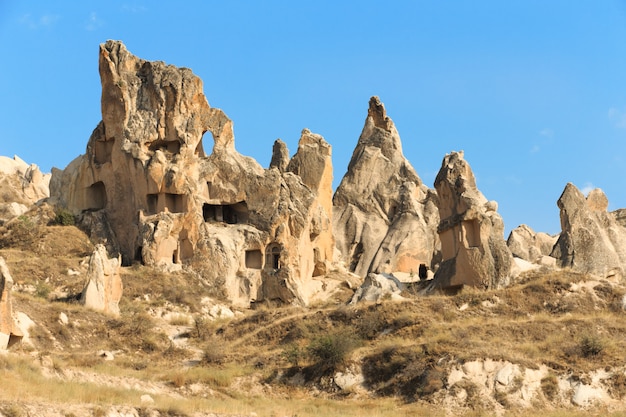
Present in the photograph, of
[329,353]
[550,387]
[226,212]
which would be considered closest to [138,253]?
[226,212]

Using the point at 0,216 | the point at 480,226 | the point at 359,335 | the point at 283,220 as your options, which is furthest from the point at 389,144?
the point at 359,335

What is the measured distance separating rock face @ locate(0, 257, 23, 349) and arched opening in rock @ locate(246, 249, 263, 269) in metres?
17.8

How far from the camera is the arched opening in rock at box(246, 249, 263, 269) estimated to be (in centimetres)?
4269

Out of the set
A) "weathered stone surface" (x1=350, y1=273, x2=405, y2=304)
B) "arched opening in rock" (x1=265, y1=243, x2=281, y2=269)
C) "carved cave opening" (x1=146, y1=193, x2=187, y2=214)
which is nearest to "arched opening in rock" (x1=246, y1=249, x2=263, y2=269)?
"arched opening in rock" (x1=265, y1=243, x2=281, y2=269)

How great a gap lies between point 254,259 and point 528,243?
19568 millimetres

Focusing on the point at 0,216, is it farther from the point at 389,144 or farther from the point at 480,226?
the point at 480,226

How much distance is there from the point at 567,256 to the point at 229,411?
24069 mm

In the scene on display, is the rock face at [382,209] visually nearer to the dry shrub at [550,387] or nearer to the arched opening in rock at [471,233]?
the arched opening in rock at [471,233]

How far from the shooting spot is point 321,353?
25047mm

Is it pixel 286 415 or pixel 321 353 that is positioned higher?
pixel 321 353

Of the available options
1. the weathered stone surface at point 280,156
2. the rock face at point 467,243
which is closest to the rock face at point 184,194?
the weathered stone surface at point 280,156

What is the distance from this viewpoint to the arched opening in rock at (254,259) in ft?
140

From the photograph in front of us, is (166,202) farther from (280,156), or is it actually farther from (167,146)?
(280,156)

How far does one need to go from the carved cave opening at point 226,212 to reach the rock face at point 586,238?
44.2 feet
